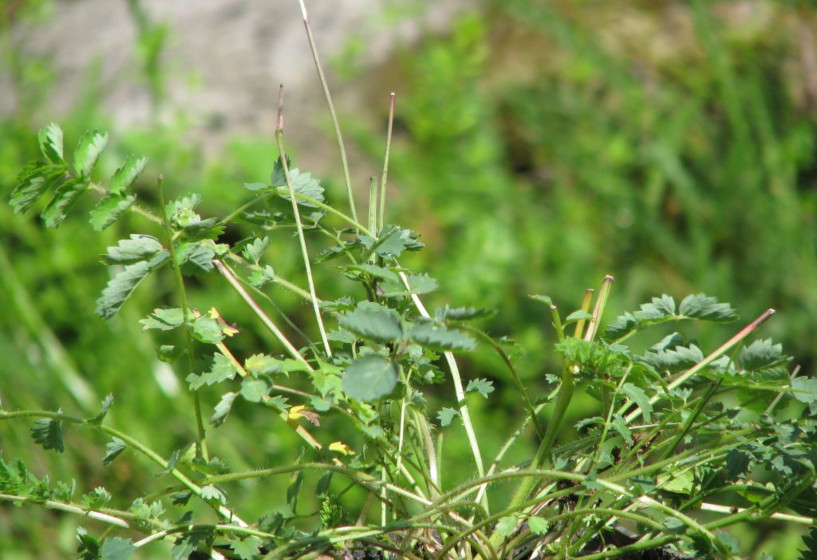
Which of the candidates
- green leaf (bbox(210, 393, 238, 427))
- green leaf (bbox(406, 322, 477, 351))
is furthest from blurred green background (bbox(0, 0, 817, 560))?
green leaf (bbox(406, 322, 477, 351))

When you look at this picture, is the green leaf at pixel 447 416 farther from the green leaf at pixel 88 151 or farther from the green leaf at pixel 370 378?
the green leaf at pixel 88 151

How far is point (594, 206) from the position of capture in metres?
2.52

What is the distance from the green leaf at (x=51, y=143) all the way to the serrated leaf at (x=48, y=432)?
0.16 meters

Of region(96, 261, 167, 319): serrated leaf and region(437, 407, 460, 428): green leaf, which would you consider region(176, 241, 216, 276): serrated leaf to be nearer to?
region(96, 261, 167, 319): serrated leaf

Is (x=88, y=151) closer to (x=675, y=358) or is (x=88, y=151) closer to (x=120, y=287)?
(x=120, y=287)

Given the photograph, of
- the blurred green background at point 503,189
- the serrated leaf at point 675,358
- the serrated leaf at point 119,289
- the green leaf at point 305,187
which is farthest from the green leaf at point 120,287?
the blurred green background at point 503,189

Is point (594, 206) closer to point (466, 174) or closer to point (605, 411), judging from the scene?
point (466, 174)

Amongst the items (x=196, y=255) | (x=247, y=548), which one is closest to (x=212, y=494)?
(x=247, y=548)

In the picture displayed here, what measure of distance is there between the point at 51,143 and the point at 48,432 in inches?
7.1

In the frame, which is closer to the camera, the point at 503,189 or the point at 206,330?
the point at 206,330

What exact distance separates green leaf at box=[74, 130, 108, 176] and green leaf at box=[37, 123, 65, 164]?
0.01 meters

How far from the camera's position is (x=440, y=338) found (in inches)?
17.1

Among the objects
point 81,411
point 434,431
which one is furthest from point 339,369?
point 81,411

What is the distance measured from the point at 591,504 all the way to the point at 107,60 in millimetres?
2465
